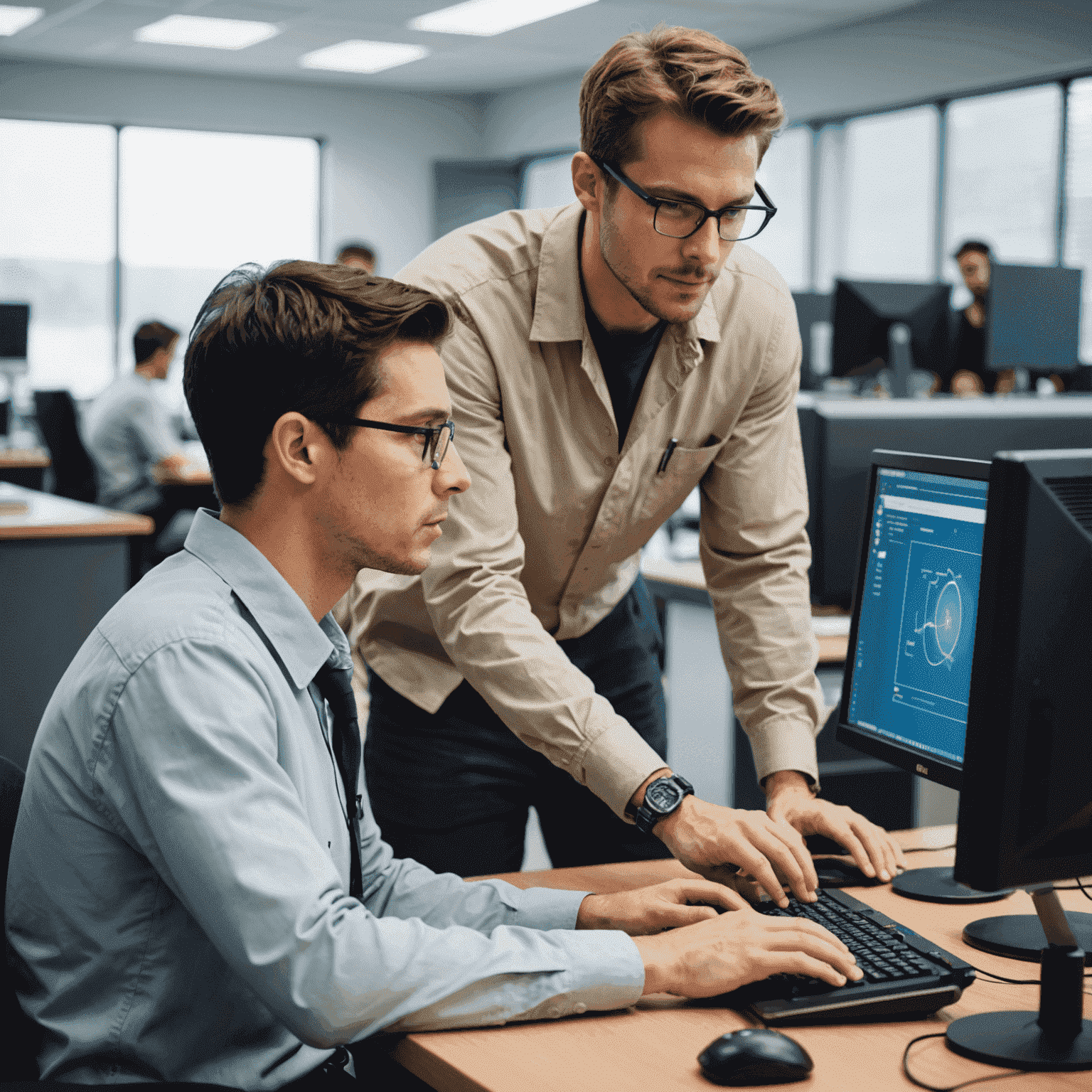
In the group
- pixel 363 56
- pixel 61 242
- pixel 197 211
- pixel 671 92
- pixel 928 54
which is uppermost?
pixel 363 56

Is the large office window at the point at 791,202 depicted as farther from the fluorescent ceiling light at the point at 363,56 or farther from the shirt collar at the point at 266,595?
the shirt collar at the point at 266,595

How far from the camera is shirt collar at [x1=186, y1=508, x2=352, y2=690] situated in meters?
1.12

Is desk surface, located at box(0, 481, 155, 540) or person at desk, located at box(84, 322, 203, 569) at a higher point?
person at desk, located at box(84, 322, 203, 569)

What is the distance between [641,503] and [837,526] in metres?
0.87

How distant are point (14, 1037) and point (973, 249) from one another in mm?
6071

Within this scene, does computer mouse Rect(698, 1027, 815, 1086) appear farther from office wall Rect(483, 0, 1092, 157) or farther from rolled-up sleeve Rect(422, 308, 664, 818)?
office wall Rect(483, 0, 1092, 157)

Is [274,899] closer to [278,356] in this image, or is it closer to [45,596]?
[278,356]

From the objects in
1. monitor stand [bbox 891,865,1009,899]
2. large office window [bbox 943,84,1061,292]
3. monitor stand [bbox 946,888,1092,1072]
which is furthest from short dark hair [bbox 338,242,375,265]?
monitor stand [bbox 946,888,1092,1072]

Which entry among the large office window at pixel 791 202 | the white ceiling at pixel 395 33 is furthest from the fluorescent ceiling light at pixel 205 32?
the large office window at pixel 791 202

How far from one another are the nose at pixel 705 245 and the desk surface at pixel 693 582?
1.07m

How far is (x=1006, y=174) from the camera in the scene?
6.97 metres

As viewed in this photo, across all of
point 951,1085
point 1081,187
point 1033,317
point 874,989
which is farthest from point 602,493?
point 1081,187

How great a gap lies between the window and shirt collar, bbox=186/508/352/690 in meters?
9.26

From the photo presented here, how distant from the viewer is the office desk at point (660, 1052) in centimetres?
97
